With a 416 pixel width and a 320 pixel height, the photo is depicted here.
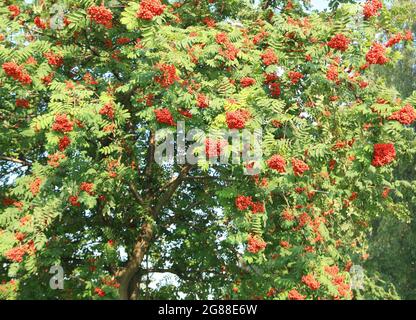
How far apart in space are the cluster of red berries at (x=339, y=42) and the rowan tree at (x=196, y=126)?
31 mm

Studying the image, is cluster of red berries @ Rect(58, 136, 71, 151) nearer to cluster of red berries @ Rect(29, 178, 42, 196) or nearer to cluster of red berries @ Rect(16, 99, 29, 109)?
cluster of red berries @ Rect(29, 178, 42, 196)

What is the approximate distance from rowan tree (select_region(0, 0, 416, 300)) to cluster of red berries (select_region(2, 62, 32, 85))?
0.08 feet

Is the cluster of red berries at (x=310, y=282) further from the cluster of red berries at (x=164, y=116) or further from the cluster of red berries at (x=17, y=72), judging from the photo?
the cluster of red berries at (x=17, y=72)

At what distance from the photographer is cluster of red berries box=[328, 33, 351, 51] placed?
8.70 m

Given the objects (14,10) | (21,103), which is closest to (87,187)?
(21,103)

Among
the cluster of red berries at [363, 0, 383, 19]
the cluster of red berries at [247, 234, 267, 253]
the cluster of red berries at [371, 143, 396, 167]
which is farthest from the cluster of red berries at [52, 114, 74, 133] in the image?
the cluster of red berries at [363, 0, 383, 19]

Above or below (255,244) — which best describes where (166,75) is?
above

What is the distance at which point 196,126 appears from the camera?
28.9ft

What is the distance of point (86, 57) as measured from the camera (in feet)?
35.4

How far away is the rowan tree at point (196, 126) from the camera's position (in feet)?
27.9

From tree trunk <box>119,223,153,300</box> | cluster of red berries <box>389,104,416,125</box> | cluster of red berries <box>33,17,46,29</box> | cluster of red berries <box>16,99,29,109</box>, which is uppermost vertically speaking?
cluster of red berries <box>389,104,416,125</box>

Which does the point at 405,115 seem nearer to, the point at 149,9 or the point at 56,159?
the point at 149,9

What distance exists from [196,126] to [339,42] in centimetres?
260
